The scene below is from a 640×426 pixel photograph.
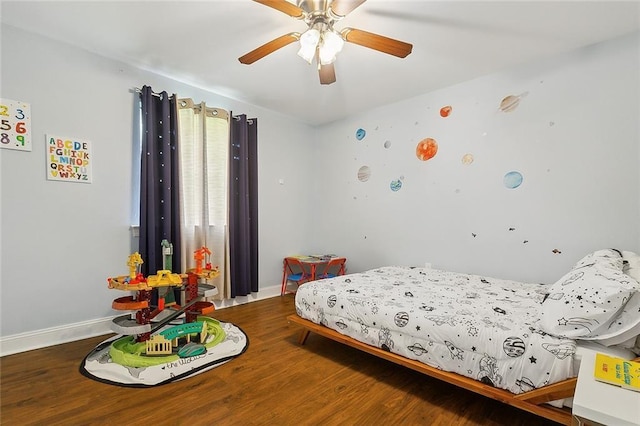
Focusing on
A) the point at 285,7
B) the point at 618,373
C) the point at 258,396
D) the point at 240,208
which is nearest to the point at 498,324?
the point at 618,373

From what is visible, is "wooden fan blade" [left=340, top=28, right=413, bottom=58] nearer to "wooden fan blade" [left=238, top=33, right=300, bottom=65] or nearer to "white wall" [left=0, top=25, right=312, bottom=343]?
"wooden fan blade" [left=238, top=33, right=300, bottom=65]

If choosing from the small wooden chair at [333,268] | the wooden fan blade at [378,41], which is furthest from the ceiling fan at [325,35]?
the small wooden chair at [333,268]

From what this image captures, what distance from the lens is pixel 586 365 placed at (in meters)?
1.08

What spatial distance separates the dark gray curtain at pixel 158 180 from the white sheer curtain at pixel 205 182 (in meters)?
0.09

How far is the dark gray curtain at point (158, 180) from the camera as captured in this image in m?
2.91

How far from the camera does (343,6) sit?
1.75 meters

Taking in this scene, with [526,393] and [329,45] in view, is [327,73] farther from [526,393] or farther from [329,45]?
[526,393]

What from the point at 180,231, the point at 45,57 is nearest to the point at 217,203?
the point at 180,231

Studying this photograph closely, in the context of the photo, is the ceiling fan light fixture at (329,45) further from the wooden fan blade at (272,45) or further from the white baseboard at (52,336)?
the white baseboard at (52,336)

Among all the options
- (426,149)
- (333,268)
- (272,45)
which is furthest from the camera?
(333,268)

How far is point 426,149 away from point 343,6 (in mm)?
2142

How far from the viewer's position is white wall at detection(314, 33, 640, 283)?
243cm

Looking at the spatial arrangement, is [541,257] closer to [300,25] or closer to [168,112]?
[300,25]

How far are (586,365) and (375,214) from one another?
9.78 ft
